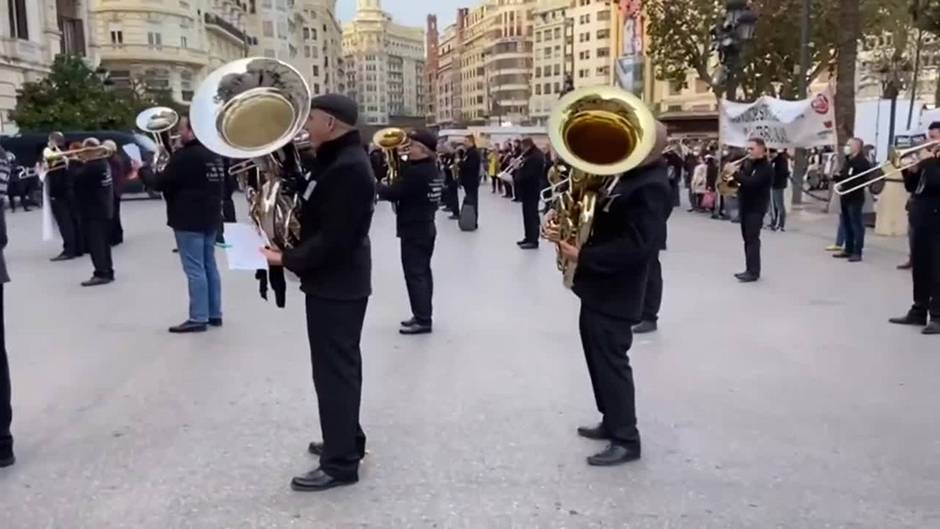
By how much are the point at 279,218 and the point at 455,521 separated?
5.05ft

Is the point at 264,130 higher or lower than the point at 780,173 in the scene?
higher

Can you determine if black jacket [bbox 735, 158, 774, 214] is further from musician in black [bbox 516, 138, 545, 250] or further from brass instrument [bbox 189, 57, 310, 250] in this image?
brass instrument [bbox 189, 57, 310, 250]

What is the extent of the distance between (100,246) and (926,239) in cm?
826

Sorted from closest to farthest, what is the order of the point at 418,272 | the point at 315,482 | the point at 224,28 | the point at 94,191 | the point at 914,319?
the point at 315,482 < the point at 418,272 < the point at 914,319 < the point at 94,191 < the point at 224,28

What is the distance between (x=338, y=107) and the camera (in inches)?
161

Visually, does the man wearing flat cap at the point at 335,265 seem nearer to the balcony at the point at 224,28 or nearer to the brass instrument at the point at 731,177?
the brass instrument at the point at 731,177

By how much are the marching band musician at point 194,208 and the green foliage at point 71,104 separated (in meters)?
23.0

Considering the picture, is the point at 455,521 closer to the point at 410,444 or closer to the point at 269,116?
the point at 410,444

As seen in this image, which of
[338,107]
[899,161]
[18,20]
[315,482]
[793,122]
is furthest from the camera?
[18,20]

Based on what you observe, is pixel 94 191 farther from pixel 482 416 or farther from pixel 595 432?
pixel 595 432

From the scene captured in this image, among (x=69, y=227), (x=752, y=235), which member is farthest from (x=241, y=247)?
(x=69, y=227)

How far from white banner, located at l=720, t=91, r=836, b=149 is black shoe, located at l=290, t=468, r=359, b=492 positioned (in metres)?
13.4

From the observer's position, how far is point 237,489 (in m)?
4.30

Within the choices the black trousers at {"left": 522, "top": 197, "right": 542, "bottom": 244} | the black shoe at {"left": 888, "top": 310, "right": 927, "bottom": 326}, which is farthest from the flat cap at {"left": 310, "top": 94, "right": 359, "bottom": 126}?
the black trousers at {"left": 522, "top": 197, "right": 542, "bottom": 244}
